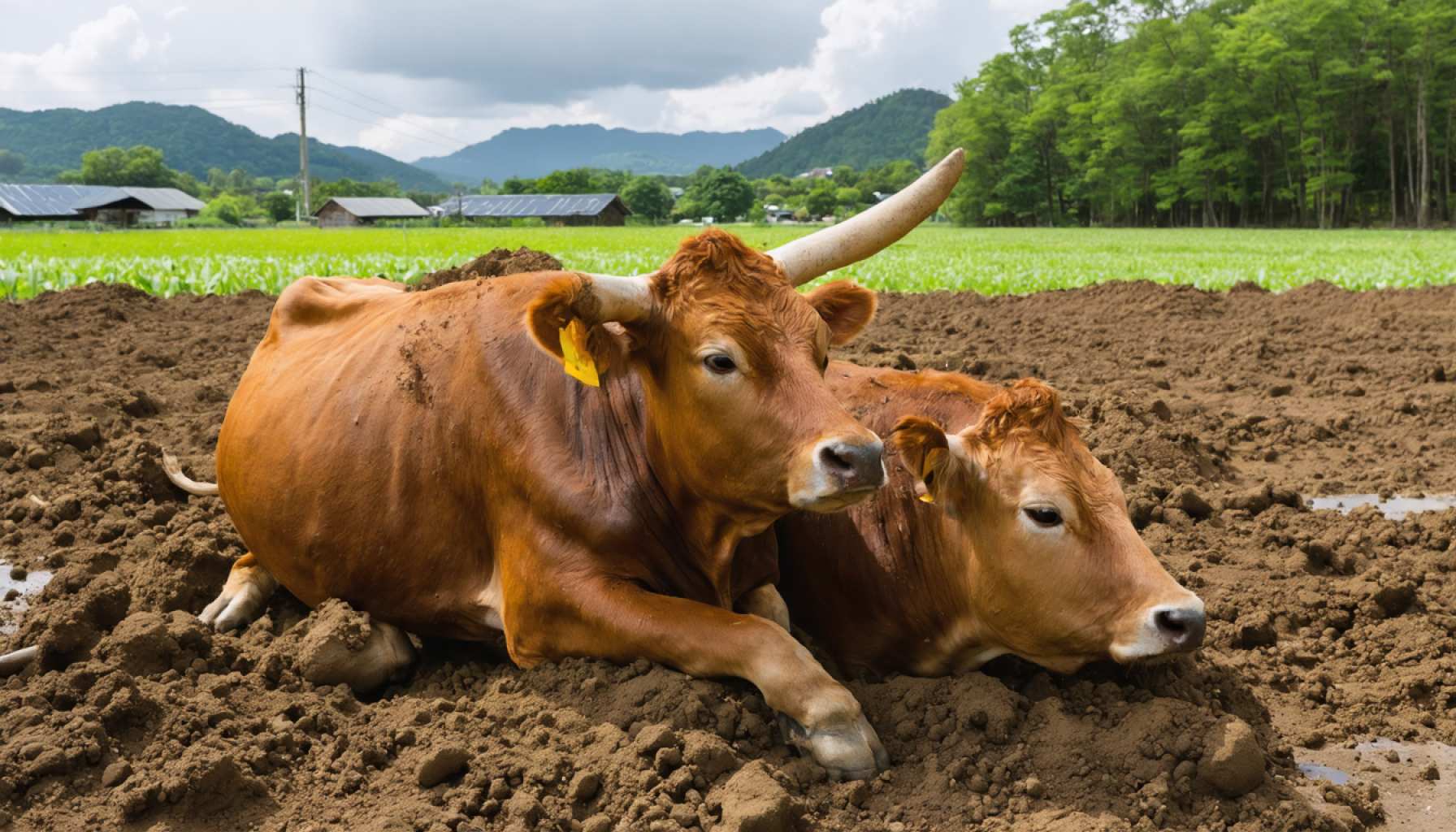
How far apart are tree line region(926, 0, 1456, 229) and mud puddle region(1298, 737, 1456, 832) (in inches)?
Answer: 2962

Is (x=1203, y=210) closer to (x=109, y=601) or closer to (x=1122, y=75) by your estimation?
(x=1122, y=75)

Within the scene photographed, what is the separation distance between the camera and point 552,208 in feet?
443

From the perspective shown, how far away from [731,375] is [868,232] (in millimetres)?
1141

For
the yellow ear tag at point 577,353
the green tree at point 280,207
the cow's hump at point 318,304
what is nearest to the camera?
the yellow ear tag at point 577,353

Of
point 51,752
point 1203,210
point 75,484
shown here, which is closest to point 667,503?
point 51,752

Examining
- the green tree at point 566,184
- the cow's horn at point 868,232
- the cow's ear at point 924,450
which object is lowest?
the cow's ear at point 924,450

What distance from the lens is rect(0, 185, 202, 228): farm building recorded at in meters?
117

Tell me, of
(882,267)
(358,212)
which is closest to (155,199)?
(358,212)

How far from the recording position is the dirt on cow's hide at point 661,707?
3.33 meters

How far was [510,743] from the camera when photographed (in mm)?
3633

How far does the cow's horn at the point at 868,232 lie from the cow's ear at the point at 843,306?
79 millimetres

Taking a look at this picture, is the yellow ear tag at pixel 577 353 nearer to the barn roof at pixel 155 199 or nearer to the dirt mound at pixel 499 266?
the dirt mound at pixel 499 266

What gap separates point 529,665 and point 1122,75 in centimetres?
10981

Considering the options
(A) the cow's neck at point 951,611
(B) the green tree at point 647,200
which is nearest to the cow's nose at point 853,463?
(A) the cow's neck at point 951,611
